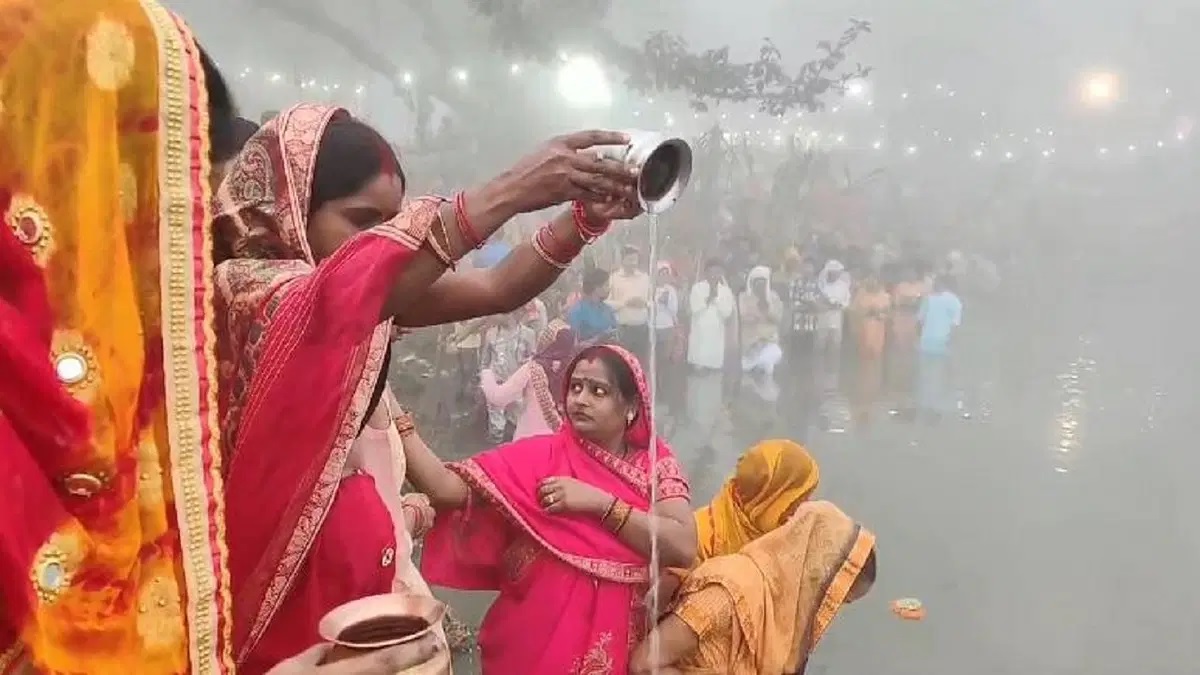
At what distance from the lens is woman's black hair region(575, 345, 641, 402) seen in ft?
6.11

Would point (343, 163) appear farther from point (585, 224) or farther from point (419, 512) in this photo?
point (419, 512)

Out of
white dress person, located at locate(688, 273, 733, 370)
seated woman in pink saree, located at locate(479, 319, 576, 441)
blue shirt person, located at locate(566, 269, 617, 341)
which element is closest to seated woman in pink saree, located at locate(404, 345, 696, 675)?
seated woman in pink saree, located at locate(479, 319, 576, 441)

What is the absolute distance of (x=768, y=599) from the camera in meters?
1.77

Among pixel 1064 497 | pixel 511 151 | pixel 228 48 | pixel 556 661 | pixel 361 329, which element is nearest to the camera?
pixel 361 329

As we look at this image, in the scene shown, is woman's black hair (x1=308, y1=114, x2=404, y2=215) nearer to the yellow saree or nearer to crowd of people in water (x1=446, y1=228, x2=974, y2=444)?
the yellow saree

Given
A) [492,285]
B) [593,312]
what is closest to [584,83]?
[593,312]

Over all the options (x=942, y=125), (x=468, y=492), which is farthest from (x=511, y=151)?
(x=468, y=492)

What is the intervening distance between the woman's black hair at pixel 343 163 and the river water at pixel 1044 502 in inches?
76.9

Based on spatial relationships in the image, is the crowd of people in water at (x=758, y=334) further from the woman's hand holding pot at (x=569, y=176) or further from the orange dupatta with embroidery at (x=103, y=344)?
the orange dupatta with embroidery at (x=103, y=344)

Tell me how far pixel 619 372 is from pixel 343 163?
0.98 metres

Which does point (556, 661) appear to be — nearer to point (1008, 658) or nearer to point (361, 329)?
point (361, 329)

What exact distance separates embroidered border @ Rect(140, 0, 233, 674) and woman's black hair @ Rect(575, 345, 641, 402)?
1.22 m

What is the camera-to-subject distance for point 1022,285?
3156 millimetres

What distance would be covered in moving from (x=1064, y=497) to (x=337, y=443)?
9.13 ft
